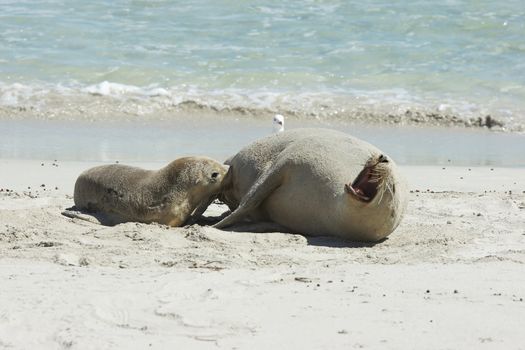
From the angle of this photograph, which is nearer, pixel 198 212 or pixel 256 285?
pixel 256 285

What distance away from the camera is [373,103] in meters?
15.7

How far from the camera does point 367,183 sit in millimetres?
6555

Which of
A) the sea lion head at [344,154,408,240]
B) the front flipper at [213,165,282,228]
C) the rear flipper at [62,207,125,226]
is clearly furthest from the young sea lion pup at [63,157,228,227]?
the sea lion head at [344,154,408,240]

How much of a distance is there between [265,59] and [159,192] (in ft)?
36.5

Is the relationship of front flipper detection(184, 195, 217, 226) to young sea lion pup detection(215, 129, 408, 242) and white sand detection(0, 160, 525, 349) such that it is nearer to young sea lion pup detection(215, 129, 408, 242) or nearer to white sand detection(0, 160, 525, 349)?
young sea lion pup detection(215, 129, 408, 242)

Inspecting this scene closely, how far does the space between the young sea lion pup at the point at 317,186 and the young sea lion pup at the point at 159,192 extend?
20 cm

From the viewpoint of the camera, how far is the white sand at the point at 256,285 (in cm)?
452

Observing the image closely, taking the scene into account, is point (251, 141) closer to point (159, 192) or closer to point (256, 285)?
point (159, 192)

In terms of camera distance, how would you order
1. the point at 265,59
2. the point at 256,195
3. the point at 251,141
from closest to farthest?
the point at 256,195, the point at 251,141, the point at 265,59

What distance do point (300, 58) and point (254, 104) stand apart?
9.22 feet

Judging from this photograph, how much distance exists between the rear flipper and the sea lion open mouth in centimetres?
177

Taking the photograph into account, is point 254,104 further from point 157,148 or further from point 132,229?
point 132,229

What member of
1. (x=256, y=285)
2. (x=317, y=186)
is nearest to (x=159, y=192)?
(x=317, y=186)

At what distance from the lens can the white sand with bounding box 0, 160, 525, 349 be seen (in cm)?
452
